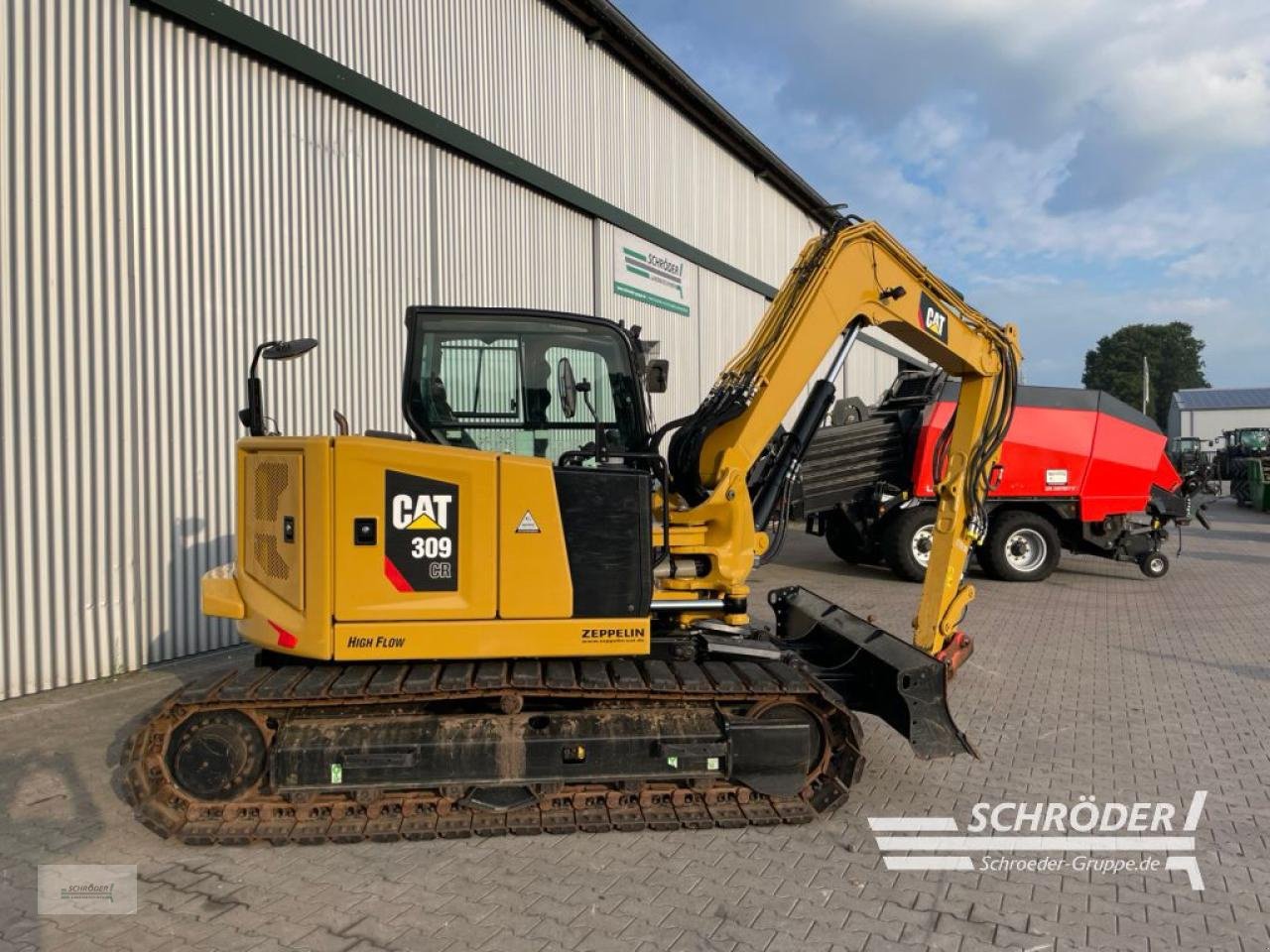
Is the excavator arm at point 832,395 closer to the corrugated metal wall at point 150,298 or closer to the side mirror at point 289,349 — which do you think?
the side mirror at point 289,349

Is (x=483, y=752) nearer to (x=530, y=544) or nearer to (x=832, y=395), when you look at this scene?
(x=530, y=544)

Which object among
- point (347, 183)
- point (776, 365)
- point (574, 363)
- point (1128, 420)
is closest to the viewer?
point (574, 363)

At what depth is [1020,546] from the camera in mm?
11875

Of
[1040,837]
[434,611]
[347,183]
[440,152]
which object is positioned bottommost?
[1040,837]

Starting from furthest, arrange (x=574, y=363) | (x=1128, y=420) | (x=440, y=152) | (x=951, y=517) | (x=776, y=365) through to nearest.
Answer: (x=1128, y=420) < (x=440, y=152) < (x=951, y=517) < (x=776, y=365) < (x=574, y=363)

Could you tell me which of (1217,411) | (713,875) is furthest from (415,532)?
(1217,411)

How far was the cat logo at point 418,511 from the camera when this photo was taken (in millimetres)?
4004

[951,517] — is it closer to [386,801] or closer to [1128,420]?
[386,801]

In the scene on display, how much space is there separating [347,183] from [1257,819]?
8658mm

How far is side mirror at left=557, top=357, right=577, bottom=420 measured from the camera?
15.2 feet

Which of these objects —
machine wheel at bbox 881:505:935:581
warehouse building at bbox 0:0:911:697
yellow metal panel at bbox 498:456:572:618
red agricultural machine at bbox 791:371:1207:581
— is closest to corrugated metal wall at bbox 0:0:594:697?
warehouse building at bbox 0:0:911:697

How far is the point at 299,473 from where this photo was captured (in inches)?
158

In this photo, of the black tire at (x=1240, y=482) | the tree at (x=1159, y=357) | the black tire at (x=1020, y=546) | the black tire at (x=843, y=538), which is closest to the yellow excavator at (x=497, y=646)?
the black tire at (x=1020, y=546)

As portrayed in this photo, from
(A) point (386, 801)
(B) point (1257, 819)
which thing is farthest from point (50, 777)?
(B) point (1257, 819)
